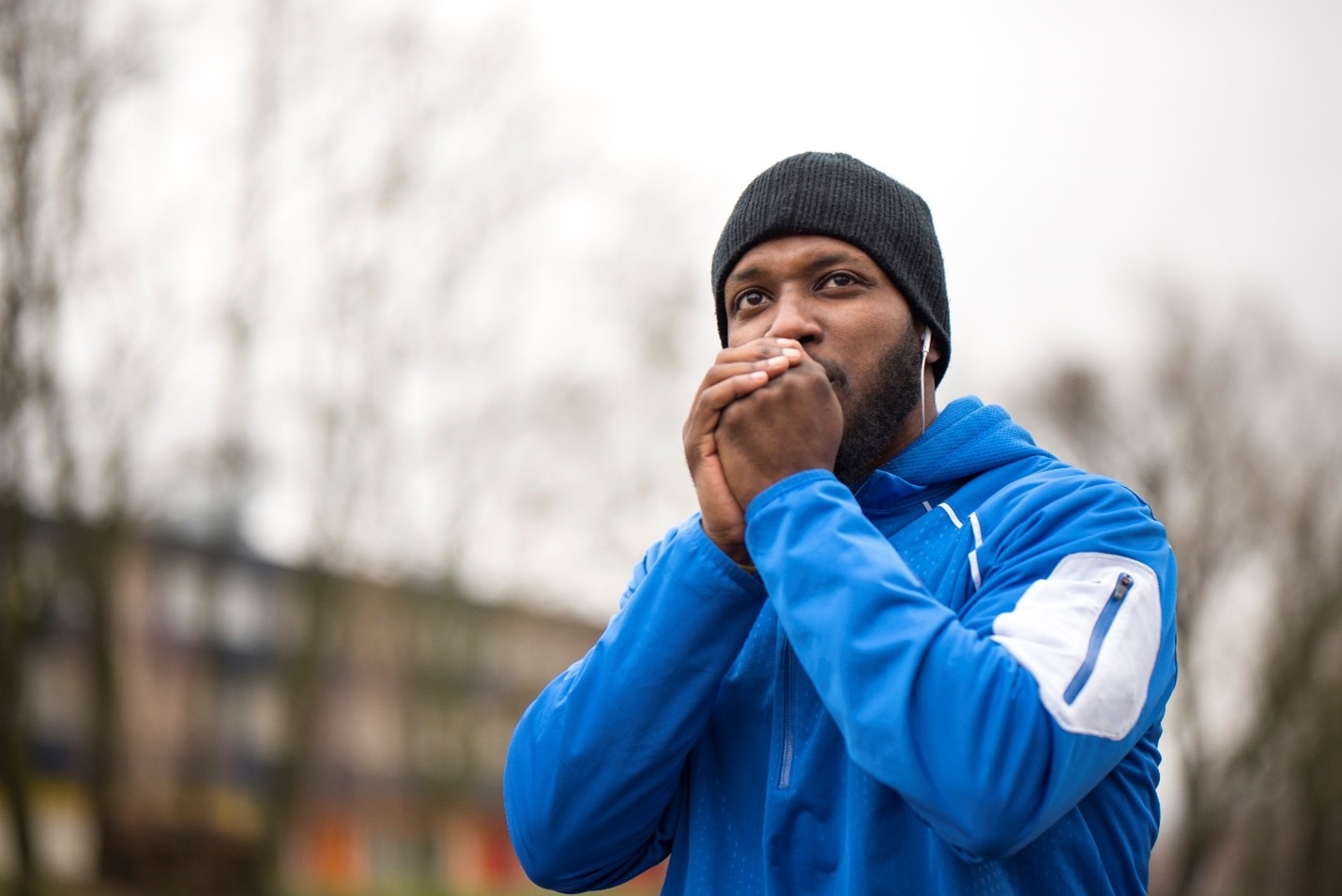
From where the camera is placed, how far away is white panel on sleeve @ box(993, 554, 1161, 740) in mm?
1554

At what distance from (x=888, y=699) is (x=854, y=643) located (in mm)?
83

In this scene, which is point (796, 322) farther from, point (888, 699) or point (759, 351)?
point (888, 699)

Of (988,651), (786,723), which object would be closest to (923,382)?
(786,723)

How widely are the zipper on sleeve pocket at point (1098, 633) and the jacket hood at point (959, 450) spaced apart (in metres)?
0.43

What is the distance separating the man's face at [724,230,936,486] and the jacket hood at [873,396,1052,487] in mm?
65

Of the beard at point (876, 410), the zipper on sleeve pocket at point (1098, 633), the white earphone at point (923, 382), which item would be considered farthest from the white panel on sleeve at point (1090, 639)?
the white earphone at point (923, 382)

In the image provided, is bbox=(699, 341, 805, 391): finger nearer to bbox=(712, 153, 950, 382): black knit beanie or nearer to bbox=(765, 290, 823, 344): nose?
bbox=(765, 290, 823, 344): nose

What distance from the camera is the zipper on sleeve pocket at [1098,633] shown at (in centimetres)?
156

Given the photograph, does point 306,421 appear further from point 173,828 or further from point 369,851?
point 369,851

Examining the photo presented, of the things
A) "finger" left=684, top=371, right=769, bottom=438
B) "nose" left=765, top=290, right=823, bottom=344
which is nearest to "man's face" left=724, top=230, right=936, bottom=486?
"nose" left=765, top=290, right=823, bottom=344

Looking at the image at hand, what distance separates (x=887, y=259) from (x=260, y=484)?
18066 mm

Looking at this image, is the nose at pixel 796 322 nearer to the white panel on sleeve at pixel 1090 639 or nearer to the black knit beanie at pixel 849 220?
the black knit beanie at pixel 849 220

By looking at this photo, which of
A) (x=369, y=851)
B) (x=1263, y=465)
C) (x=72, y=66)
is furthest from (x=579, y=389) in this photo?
(x=369, y=851)

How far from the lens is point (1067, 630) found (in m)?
1.61
